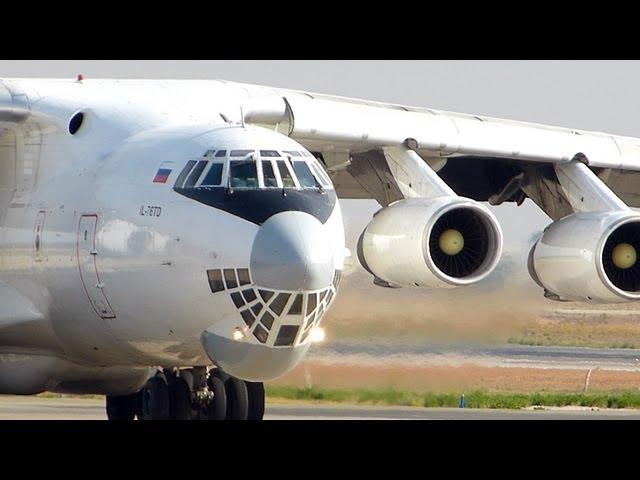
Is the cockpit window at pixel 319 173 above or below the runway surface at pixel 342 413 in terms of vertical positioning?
above

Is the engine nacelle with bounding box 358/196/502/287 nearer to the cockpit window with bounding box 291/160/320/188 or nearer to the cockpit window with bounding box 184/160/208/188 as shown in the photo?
the cockpit window with bounding box 291/160/320/188

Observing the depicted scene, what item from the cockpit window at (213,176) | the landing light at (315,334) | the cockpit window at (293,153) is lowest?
the landing light at (315,334)

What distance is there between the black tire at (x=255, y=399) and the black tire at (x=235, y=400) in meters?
0.15

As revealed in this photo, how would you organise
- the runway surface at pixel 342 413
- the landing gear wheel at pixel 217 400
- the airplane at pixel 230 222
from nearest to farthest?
the airplane at pixel 230 222 → the landing gear wheel at pixel 217 400 → the runway surface at pixel 342 413

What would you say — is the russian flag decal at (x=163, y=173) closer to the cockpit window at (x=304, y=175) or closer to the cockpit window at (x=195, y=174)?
the cockpit window at (x=195, y=174)

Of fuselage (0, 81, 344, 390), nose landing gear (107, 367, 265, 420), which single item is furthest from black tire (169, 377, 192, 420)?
fuselage (0, 81, 344, 390)

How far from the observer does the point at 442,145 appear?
674 inches

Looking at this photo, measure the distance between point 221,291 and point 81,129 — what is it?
2439 millimetres

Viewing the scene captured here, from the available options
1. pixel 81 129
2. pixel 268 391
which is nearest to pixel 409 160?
pixel 81 129

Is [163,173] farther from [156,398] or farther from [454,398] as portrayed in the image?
[454,398]

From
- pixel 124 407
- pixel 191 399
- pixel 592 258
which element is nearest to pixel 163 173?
pixel 191 399

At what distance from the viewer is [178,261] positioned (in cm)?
1389

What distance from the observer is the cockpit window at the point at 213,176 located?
13.9m

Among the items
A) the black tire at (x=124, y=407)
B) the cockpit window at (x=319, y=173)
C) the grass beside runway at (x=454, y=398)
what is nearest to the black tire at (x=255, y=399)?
the black tire at (x=124, y=407)
